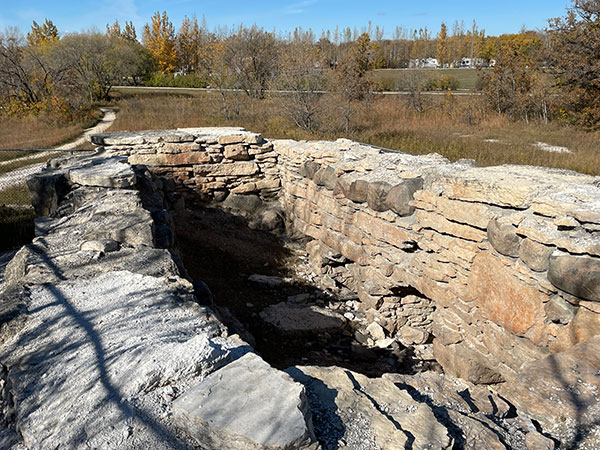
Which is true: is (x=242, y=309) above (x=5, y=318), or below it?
below

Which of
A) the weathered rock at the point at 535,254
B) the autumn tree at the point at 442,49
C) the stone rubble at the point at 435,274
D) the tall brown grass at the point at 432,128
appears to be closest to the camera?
the stone rubble at the point at 435,274

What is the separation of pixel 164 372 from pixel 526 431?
180 centimetres

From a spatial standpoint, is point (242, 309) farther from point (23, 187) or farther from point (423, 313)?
point (23, 187)

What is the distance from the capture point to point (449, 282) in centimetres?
464

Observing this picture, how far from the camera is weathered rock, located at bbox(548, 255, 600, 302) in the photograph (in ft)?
10.4

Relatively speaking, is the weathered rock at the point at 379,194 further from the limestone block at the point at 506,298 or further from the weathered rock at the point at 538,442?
the weathered rock at the point at 538,442

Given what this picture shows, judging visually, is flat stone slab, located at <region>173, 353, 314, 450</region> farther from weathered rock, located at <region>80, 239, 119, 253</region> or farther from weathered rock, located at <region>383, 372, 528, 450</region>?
weathered rock, located at <region>80, 239, 119, 253</region>

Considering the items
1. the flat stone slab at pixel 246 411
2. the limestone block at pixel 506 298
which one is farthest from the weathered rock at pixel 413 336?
the flat stone slab at pixel 246 411

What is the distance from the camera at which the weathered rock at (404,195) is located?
502 cm

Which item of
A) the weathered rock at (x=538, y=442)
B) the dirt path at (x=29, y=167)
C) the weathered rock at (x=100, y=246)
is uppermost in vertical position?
the weathered rock at (x=100, y=246)

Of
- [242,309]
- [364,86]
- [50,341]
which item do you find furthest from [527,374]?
[364,86]

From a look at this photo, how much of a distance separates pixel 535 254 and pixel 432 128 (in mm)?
10364

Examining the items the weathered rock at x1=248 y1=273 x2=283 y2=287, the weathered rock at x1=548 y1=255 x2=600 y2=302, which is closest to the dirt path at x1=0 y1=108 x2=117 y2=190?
the weathered rock at x1=248 y1=273 x2=283 y2=287

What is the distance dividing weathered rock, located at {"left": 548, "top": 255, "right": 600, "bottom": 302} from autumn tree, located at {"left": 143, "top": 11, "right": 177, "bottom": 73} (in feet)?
144
